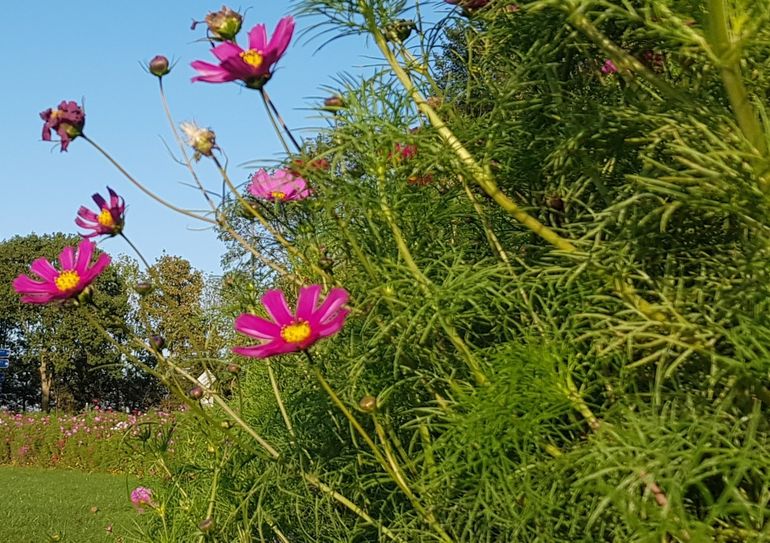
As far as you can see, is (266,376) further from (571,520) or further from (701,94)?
(701,94)

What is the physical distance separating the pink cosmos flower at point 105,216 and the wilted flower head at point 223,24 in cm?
35

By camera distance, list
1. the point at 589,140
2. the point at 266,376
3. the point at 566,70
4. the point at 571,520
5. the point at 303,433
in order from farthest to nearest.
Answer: the point at 266,376, the point at 303,433, the point at 566,70, the point at 589,140, the point at 571,520

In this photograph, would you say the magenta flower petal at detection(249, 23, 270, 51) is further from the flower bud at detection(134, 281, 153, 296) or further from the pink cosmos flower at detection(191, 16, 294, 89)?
the flower bud at detection(134, 281, 153, 296)

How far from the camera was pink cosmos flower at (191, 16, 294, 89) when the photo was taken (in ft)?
3.69

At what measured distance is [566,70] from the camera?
3.86 feet

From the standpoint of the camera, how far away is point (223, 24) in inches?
47.9

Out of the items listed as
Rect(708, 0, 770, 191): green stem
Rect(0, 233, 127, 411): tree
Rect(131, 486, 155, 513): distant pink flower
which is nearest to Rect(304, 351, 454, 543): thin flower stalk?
Rect(708, 0, 770, 191): green stem

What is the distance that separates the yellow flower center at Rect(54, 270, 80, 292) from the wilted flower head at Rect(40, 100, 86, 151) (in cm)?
22

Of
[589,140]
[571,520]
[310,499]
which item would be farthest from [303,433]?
[589,140]

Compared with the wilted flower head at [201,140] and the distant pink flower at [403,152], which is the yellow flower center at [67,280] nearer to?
the wilted flower head at [201,140]

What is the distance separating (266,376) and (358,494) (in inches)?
23.7

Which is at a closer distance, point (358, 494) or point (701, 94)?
point (701, 94)

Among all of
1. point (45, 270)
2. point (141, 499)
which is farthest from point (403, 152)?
point (141, 499)

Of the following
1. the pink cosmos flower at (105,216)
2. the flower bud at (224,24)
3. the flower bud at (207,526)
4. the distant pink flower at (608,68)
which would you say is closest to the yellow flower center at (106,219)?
the pink cosmos flower at (105,216)
